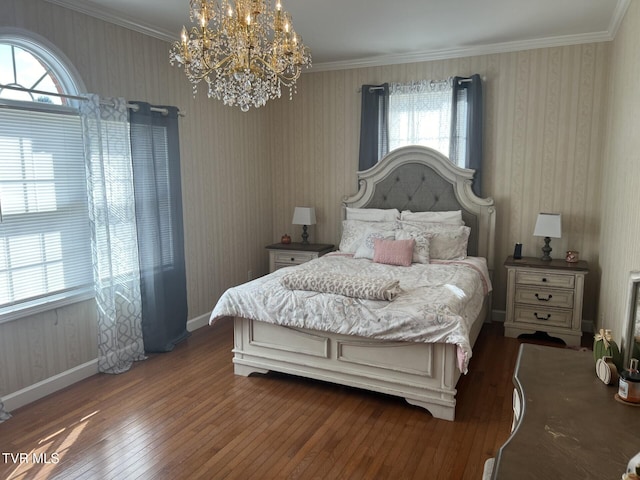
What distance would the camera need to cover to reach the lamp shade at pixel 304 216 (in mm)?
5191

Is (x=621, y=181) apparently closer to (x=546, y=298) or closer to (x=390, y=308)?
(x=546, y=298)

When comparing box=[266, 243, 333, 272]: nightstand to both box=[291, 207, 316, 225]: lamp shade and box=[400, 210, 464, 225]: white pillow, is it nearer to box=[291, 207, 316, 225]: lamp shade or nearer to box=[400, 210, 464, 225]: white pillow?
box=[291, 207, 316, 225]: lamp shade

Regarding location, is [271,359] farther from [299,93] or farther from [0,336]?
[299,93]

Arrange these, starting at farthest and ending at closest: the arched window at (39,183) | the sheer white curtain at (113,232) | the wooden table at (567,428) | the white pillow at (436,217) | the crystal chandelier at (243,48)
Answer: the white pillow at (436,217) < the sheer white curtain at (113,232) < the arched window at (39,183) < the crystal chandelier at (243,48) < the wooden table at (567,428)

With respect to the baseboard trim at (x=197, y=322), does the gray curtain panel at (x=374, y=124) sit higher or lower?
higher

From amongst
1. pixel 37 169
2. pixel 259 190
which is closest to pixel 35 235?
pixel 37 169

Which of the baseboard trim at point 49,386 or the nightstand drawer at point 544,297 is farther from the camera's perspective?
the nightstand drawer at point 544,297

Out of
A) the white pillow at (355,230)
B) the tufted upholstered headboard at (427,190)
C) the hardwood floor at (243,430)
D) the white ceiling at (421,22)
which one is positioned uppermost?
the white ceiling at (421,22)

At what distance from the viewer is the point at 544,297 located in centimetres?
415

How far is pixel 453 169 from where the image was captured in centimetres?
461

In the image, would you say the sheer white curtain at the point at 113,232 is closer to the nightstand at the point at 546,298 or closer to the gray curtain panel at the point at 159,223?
the gray curtain panel at the point at 159,223

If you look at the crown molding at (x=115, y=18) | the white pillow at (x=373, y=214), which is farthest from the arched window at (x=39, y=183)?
the white pillow at (x=373, y=214)

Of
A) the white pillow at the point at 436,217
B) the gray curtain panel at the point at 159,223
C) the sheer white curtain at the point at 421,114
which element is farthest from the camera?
the sheer white curtain at the point at 421,114

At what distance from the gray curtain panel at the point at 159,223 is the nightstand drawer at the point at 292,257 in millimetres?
1256
